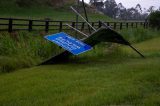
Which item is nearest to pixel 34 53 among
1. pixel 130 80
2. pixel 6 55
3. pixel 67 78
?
pixel 6 55

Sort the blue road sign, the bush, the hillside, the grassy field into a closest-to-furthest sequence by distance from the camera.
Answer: the grassy field
the blue road sign
the bush
the hillside

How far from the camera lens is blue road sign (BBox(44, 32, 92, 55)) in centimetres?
1204

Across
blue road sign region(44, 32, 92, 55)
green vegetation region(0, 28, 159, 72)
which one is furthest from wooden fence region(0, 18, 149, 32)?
blue road sign region(44, 32, 92, 55)

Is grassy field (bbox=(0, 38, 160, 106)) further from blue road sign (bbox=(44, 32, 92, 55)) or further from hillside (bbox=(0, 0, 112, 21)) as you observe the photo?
hillside (bbox=(0, 0, 112, 21))

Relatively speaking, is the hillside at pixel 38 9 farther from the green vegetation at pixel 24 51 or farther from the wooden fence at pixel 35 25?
the green vegetation at pixel 24 51

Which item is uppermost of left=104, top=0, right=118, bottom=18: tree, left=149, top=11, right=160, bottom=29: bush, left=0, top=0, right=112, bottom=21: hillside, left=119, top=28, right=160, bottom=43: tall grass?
left=104, top=0, right=118, bottom=18: tree

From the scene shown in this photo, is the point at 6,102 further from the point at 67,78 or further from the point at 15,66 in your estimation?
the point at 15,66

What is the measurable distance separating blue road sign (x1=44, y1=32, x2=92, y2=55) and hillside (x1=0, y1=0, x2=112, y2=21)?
3599cm

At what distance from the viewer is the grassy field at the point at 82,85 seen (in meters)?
7.44

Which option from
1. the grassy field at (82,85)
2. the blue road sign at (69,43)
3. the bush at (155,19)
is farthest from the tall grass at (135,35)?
the grassy field at (82,85)

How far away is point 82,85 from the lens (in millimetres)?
8773

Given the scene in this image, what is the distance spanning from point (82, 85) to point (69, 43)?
12.9 feet

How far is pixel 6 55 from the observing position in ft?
39.7

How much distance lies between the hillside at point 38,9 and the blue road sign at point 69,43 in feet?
118
